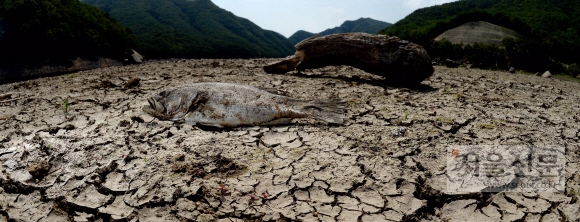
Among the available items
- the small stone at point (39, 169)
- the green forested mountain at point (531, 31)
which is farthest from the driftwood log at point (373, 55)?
the green forested mountain at point (531, 31)

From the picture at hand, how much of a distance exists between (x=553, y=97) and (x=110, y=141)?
631cm

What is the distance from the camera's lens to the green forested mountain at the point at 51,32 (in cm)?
927

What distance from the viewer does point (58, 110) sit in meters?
3.78

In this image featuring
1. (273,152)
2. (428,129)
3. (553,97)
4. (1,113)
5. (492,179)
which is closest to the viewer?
(492,179)

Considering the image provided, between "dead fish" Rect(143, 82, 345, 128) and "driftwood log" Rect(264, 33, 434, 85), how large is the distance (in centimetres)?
215

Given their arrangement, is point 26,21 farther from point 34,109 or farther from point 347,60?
point 347,60

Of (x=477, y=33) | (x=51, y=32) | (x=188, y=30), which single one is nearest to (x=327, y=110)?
(x=51, y=32)

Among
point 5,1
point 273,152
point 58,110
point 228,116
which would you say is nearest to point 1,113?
point 58,110

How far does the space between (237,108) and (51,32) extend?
10.2 m

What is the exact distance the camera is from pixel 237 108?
10.6ft

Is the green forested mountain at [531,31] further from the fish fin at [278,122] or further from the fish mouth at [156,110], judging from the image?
the fish mouth at [156,110]

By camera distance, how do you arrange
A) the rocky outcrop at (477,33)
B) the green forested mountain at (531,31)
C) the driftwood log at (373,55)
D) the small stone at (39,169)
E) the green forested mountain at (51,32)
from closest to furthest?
1. the small stone at (39,169)
2. the driftwood log at (373,55)
3. the green forested mountain at (51,32)
4. the green forested mountain at (531,31)
5. the rocky outcrop at (477,33)

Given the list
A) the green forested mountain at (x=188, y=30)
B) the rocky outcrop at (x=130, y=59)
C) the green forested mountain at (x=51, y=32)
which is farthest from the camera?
the green forested mountain at (x=188, y=30)

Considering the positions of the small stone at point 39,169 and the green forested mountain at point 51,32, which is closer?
the small stone at point 39,169
